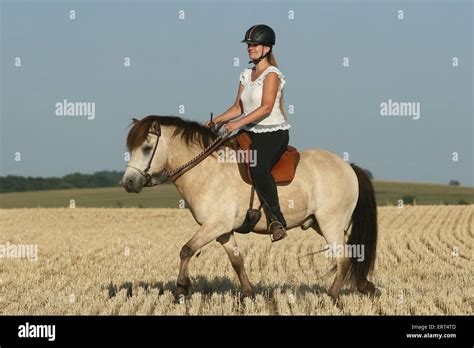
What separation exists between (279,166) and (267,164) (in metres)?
0.36

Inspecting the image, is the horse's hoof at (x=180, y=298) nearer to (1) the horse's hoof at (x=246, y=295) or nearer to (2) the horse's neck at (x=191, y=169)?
(1) the horse's hoof at (x=246, y=295)

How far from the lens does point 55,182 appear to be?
8656 centimetres

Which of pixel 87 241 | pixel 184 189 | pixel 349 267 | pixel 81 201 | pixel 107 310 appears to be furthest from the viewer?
pixel 81 201

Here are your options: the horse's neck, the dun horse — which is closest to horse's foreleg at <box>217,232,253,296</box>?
the dun horse

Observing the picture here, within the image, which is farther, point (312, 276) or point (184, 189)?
point (312, 276)

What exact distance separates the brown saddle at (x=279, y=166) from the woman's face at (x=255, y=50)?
3.30 ft

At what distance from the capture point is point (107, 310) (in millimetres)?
8867

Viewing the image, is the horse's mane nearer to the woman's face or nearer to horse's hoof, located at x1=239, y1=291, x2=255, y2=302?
the woman's face

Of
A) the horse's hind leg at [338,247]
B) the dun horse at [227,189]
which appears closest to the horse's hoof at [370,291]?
the dun horse at [227,189]
